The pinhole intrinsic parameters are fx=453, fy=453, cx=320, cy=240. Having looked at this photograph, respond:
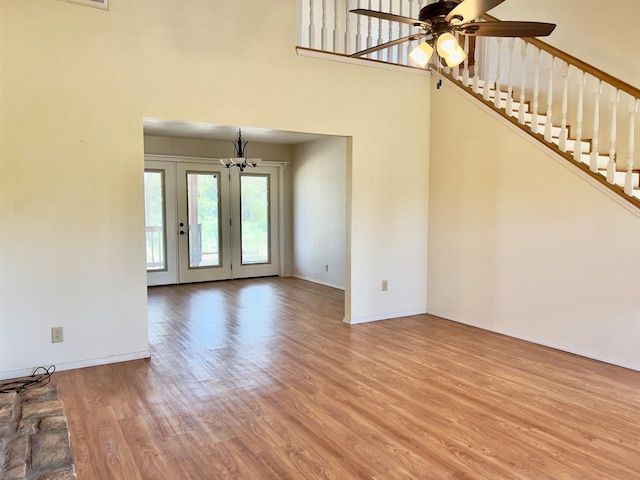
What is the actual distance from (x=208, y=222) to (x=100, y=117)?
170 inches

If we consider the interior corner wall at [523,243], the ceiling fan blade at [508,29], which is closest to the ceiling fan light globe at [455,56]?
the ceiling fan blade at [508,29]

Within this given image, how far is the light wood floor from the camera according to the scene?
224cm

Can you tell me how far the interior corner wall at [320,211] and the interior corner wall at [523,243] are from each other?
6.37ft

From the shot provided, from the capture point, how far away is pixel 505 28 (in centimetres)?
271

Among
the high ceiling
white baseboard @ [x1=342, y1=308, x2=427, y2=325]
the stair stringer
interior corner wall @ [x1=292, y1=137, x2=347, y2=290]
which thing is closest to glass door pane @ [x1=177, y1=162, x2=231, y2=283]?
the high ceiling

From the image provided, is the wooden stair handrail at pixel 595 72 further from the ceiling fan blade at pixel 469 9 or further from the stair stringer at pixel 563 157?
the ceiling fan blade at pixel 469 9

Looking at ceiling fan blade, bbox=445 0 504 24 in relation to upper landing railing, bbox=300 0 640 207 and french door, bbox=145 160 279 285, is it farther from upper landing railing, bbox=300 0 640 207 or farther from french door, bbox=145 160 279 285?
french door, bbox=145 160 279 285

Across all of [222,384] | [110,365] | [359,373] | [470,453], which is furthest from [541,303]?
[110,365]

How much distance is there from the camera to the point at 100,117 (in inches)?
141

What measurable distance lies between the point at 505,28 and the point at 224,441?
2.89 meters

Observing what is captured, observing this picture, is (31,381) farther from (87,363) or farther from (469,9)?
(469,9)

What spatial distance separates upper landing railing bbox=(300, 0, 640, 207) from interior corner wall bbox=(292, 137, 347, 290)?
1873 mm

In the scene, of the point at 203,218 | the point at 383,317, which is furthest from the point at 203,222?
the point at 383,317

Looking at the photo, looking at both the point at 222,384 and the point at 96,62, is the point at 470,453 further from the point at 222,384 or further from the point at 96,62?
the point at 96,62
